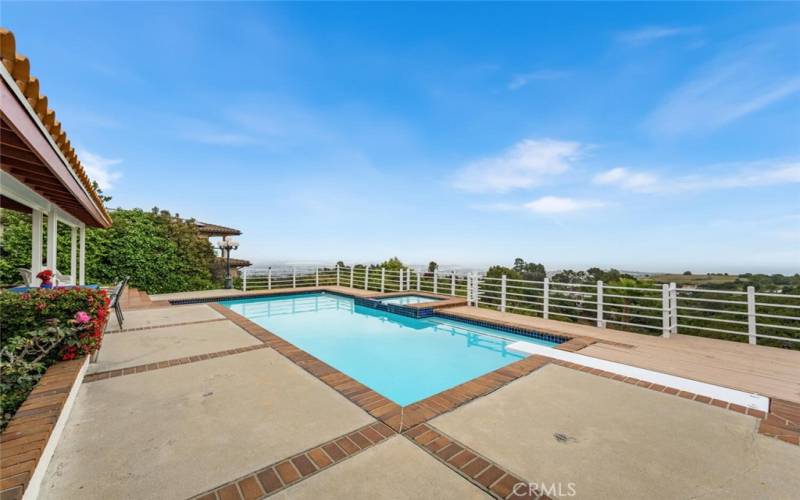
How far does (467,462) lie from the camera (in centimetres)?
215

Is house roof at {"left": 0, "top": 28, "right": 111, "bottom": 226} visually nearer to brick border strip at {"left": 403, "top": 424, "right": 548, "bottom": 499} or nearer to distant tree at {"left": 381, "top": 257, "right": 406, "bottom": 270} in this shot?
brick border strip at {"left": 403, "top": 424, "right": 548, "bottom": 499}

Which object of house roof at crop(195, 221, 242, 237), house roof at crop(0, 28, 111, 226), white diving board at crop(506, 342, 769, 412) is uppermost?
house roof at crop(195, 221, 242, 237)

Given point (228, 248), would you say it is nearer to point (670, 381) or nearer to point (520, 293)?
point (520, 293)

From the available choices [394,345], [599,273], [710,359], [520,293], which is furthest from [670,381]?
[599,273]

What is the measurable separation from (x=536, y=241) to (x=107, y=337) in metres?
17.1

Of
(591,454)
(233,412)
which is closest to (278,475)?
(233,412)

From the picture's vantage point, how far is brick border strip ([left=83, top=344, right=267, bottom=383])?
360 cm

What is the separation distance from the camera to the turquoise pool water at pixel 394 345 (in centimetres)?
467

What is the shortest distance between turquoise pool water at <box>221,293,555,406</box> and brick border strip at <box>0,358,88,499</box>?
2916 mm

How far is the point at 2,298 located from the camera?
324 cm

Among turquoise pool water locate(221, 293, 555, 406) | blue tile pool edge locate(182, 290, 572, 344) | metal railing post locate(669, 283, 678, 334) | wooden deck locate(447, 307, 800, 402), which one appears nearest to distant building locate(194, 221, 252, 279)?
blue tile pool edge locate(182, 290, 572, 344)

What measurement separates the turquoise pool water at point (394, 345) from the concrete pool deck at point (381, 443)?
48.0 inches

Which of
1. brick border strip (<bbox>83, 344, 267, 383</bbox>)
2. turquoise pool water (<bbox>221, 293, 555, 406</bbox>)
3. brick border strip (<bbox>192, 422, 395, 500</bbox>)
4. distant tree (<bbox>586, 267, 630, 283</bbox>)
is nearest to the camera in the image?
brick border strip (<bbox>192, 422, 395, 500</bbox>)

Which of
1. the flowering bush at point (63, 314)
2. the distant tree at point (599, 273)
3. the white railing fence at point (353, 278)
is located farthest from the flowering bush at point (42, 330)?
the distant tree at point (599, 273)
